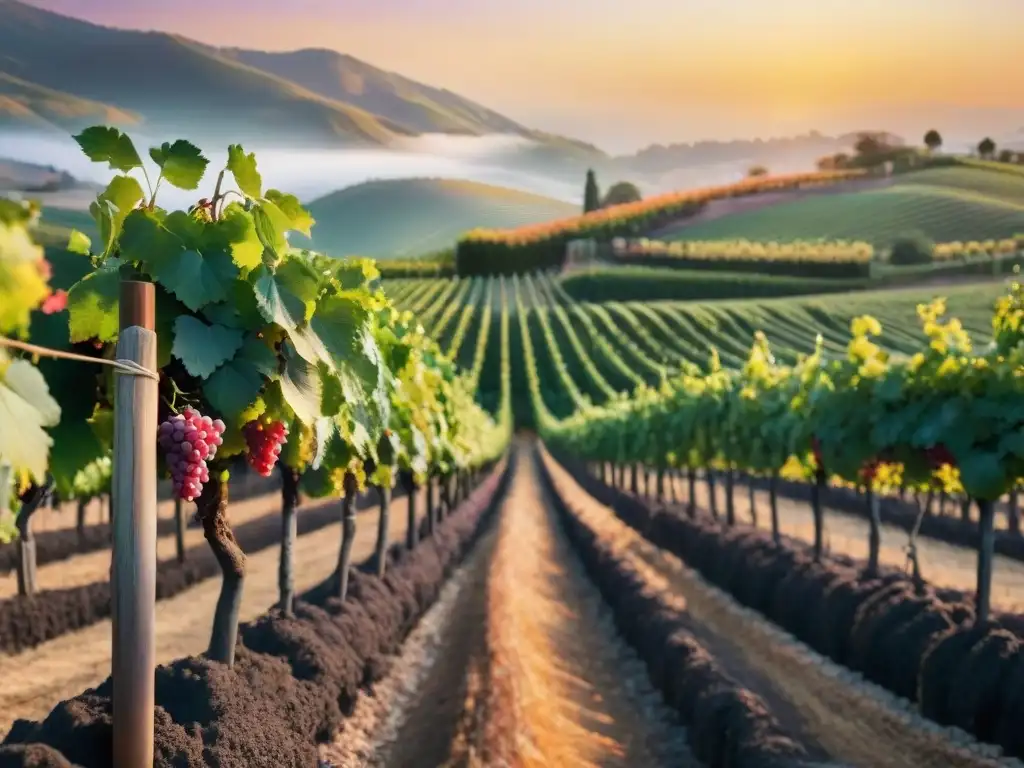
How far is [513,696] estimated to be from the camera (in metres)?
13.2

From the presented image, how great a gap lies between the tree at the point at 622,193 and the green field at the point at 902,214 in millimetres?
38879

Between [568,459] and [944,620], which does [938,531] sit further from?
[568,459]

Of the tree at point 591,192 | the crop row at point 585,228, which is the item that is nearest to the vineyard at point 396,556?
the crop row at point 585,228

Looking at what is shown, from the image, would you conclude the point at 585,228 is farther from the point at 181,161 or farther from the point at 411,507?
the point at 181,161

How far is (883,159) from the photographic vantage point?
129250mm

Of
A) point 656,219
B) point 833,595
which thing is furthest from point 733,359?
point 833,595

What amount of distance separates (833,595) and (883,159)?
12035cm

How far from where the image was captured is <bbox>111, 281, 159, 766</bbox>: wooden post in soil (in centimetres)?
513

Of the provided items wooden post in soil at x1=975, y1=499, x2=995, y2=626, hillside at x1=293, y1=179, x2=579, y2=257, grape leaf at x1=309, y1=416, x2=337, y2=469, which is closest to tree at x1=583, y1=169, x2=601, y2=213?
hillside at x1=293, y1=179, x2=579, y2=257

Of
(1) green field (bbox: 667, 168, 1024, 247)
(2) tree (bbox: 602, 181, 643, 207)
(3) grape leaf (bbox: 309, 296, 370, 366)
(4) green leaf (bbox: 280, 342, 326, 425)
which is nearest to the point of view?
(4) green leaf (bbox: 280, 342, 326, 425)

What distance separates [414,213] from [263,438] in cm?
13180

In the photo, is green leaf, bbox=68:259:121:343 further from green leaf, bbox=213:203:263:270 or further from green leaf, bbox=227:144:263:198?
green leaf, bbox=227:144:263:198

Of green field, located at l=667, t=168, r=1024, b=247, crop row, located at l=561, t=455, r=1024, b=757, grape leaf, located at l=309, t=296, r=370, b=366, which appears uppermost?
green field, located at l=667, t=168, r=1024, b=247

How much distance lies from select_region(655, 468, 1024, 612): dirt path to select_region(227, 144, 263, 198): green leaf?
14997mm
